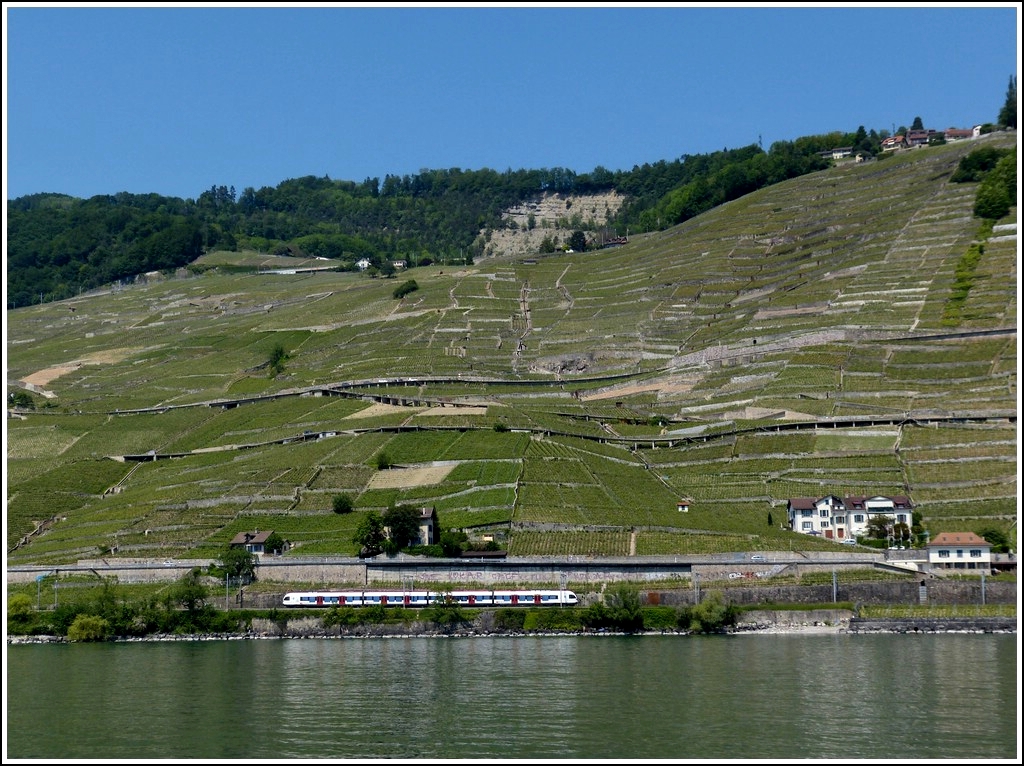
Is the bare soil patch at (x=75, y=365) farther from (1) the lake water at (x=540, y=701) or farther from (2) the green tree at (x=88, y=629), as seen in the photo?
(1) the lake water at (x=540, y=701)

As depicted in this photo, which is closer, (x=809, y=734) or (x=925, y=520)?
(x=809, y=734)

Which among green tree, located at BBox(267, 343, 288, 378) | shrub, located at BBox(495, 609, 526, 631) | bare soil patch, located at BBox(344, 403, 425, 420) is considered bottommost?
shrub, located at BBox(495, 609, 526, 631)

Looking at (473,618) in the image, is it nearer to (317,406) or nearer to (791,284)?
(317,406)

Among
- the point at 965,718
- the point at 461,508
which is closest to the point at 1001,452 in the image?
the point at 461,508

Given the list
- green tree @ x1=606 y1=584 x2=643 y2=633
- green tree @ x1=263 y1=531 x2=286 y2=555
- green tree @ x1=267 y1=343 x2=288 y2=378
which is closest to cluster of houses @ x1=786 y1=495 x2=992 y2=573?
green tree @ x1=606 y1=584 x2=643 y2=633

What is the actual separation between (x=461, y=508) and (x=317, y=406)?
42099 mm

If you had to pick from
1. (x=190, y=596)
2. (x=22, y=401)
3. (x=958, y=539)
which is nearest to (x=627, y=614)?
(x=958, y=539)

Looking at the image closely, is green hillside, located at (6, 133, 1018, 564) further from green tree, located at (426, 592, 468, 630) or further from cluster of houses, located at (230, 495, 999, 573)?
green tree, located at (426, 592, 468, 630)

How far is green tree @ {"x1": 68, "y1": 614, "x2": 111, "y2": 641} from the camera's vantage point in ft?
300

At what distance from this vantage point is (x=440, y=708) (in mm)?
58906

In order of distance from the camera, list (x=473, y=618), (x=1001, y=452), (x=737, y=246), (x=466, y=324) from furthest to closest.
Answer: (x=737, y=246), (x=466, y=324), (x=1001, y=452), (x=473, y=618)

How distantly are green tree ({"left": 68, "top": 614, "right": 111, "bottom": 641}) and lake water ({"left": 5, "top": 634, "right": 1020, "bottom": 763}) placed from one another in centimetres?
860

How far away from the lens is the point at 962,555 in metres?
92.3

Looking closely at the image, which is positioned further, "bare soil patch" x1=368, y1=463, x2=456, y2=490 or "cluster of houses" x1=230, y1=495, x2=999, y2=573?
"bare soil patch" x1=368, y1=463, x2=456, y2=490
